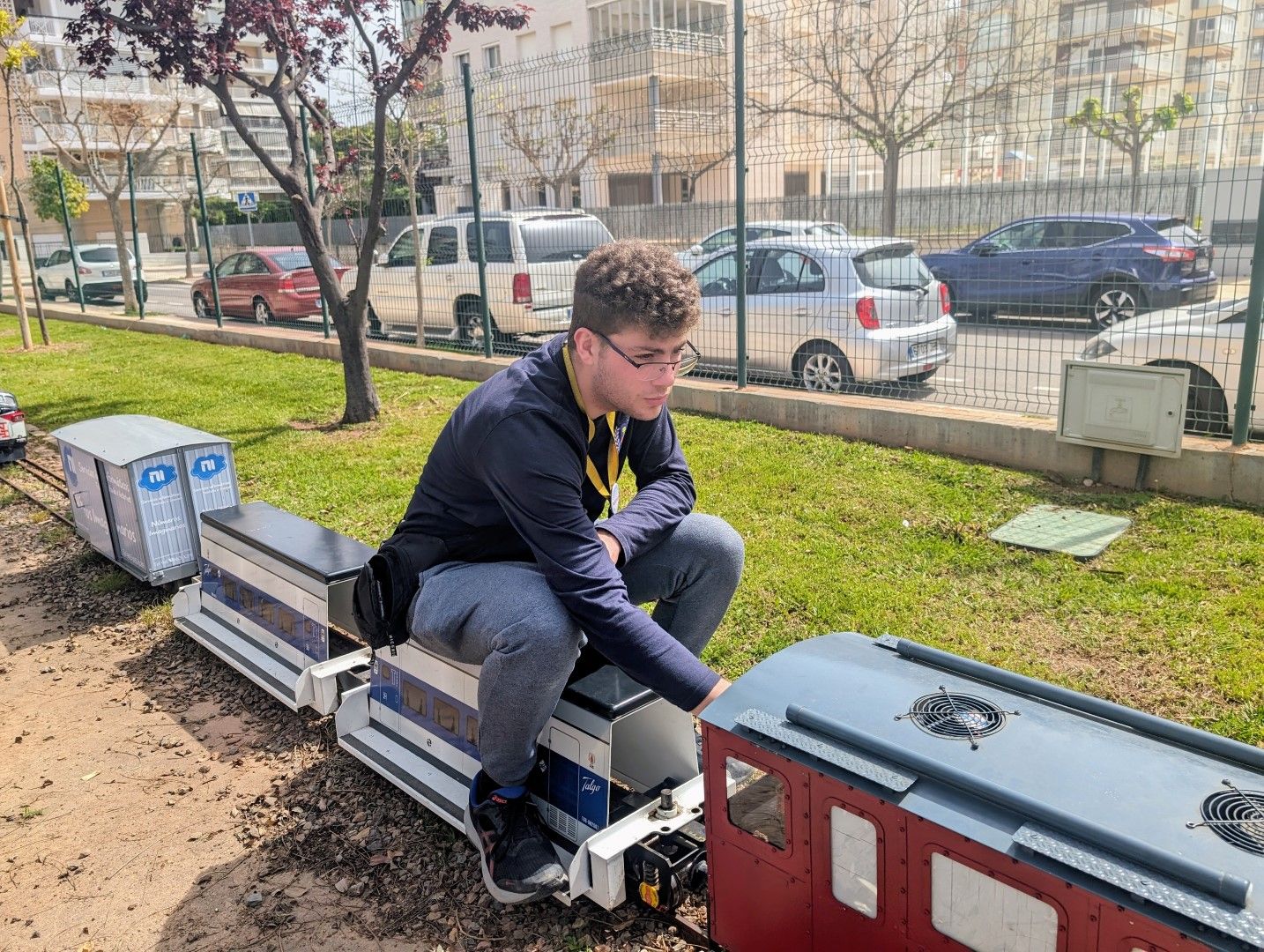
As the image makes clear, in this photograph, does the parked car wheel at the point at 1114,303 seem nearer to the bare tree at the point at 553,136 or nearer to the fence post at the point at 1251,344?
the fence post at the point at 1251,344

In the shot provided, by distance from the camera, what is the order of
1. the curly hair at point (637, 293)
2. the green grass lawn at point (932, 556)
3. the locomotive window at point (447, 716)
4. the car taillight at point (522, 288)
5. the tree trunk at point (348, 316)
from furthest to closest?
the car taillight at point (522, 288) → the tree trunk at point (348, 316) → the green grass lawn at point (932, 556) → the locomotive window at point (447, 716) → the curly hair at point (637, 293)

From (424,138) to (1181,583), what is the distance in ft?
30.6

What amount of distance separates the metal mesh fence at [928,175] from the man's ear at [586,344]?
4463 millimetres

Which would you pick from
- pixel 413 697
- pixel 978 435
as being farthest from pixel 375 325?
pixel 413 697

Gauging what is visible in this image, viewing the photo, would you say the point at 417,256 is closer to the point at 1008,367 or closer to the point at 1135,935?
the point at 1008,367

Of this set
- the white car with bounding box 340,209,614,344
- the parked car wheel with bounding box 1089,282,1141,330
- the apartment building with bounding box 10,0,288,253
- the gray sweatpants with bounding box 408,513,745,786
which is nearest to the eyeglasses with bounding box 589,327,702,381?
the gray sweatpants with bounding box 408,513,745,786

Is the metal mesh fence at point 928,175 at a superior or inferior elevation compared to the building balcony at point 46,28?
inferior

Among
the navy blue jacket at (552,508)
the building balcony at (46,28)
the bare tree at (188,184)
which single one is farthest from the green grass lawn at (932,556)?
the building balcony at (46,28)

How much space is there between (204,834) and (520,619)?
4.78 ft

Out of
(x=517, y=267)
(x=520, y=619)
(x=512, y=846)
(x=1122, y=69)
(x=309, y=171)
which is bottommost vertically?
(x=512, y=846)

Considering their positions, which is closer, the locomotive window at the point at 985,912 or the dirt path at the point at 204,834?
the locomotive window at the point at 985,912

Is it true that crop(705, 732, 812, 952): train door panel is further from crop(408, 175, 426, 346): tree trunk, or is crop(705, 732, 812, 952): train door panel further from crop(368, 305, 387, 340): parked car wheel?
crop(368, 305, 387, 340): parked car wheel

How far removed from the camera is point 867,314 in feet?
24.8

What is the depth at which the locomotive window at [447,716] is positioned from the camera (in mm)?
3055
